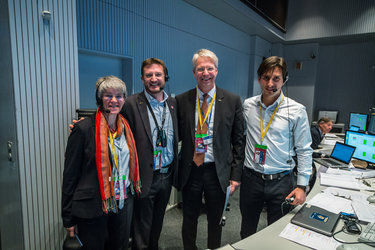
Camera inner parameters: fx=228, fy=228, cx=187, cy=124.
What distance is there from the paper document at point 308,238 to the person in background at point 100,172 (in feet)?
3.18

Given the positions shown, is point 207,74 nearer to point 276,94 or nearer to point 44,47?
point 276,94

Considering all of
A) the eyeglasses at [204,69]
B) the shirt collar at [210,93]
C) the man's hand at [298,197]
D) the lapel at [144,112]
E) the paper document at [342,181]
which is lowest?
the paper document at [342,181]

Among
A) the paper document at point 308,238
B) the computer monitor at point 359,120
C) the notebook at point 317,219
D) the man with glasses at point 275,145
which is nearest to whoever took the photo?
the paper document at point 308,238

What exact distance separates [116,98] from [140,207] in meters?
0.80

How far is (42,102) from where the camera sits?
148 cm

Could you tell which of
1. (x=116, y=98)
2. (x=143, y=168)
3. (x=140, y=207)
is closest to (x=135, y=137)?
(x=143, y=168)

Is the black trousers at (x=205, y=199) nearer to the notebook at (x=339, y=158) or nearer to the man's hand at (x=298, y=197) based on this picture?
the man's hand at (x=298, y=197)

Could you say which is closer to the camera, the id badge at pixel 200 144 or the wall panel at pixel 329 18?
the id badge at pixel 200 144

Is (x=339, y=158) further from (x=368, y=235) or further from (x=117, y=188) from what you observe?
(x=117, y=188)

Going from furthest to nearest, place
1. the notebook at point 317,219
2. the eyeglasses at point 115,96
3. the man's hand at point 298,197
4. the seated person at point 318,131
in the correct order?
1. the seated person at point 318,131
2. the man's hand at point 298,197
3. the eyeglasses at point 115,96
4. the notebook at point 317,219

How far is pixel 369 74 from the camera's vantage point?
6988 millimetres

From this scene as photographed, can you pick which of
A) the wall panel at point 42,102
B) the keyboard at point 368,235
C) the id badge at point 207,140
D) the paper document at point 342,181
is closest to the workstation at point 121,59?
the wall panel at point 42,102

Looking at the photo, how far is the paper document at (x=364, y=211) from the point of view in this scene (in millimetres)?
1384

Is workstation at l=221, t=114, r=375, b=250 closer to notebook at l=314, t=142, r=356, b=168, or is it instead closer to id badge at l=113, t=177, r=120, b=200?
notebook at l=314, t=142, r=356, b=168
